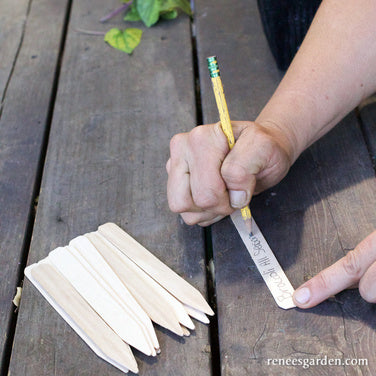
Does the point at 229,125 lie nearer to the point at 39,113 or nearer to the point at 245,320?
the point at 245,320

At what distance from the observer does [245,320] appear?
2.80 feet

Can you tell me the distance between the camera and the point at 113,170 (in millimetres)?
1137

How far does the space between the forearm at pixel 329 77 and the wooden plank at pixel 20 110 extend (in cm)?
59

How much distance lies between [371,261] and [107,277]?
0.49m

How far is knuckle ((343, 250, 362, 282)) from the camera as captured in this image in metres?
0.84

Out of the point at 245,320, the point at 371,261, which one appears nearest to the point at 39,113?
the point at 245,320

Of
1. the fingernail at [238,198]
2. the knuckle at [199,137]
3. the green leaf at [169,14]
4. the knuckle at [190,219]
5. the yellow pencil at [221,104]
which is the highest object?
the yellow pencil at [221,104]

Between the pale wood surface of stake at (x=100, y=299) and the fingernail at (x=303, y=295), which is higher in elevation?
the pale wood surface of stake at (x=100, y=299)

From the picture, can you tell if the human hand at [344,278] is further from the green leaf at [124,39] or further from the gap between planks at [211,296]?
the green leaf at [124,39]

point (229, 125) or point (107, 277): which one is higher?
point (229, 125)

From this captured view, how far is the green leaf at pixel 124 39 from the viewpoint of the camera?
1.46 m

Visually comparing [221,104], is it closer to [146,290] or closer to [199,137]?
[199,137]

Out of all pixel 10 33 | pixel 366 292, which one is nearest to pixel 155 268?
pixel 366 292

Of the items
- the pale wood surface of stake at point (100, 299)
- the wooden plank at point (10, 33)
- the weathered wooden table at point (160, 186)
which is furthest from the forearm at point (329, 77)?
the wooden plank at point (10, 33)
